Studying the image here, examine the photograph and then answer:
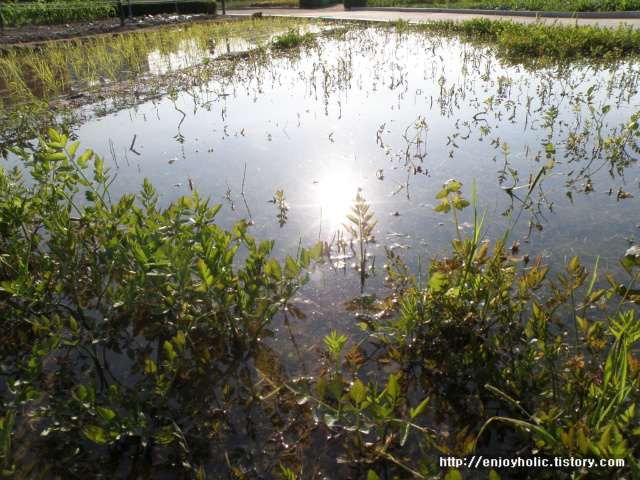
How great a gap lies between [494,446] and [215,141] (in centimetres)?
395

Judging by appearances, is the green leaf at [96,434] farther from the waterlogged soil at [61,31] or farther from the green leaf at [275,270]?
the waterlogged soil at [61,31]

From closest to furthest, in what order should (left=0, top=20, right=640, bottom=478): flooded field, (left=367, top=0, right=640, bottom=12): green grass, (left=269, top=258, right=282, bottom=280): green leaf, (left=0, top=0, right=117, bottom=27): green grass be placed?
(left=0, top=20, right=640, bottom=478): flooded field
(left=269, top=258, right=282, bottom=280): green leaf
(left=367, top=0, right=640, bottom=12): green grass
(left=0, top=0, right=117, bottom=27): green grass

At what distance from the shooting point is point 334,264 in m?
2.65

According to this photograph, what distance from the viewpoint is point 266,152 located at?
426 centimetres

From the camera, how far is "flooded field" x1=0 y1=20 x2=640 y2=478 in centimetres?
153

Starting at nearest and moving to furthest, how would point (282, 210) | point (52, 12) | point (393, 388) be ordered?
point (393, 388) < point (282, 210) < point (52, 12)

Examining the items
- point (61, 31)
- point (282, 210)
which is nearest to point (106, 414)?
point (282, 210)

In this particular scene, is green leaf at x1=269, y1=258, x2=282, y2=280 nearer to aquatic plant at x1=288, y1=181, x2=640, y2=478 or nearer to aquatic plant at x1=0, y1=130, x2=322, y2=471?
aquatic plant at x1=0, y1=130, x2=322, y2=471

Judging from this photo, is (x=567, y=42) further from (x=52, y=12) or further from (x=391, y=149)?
(x=52, y=12)

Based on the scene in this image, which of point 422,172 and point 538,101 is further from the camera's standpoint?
point 538,101

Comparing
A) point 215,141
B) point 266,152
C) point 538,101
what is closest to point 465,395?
point 266,152

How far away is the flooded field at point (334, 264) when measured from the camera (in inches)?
60.3

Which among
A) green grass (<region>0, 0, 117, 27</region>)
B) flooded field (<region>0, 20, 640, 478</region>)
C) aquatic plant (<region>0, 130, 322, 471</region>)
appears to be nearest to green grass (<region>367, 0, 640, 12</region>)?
flooded field (<region>0, 20, 640, 478</region>)

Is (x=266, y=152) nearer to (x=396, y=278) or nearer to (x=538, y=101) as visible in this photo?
(x=396, y=278)
